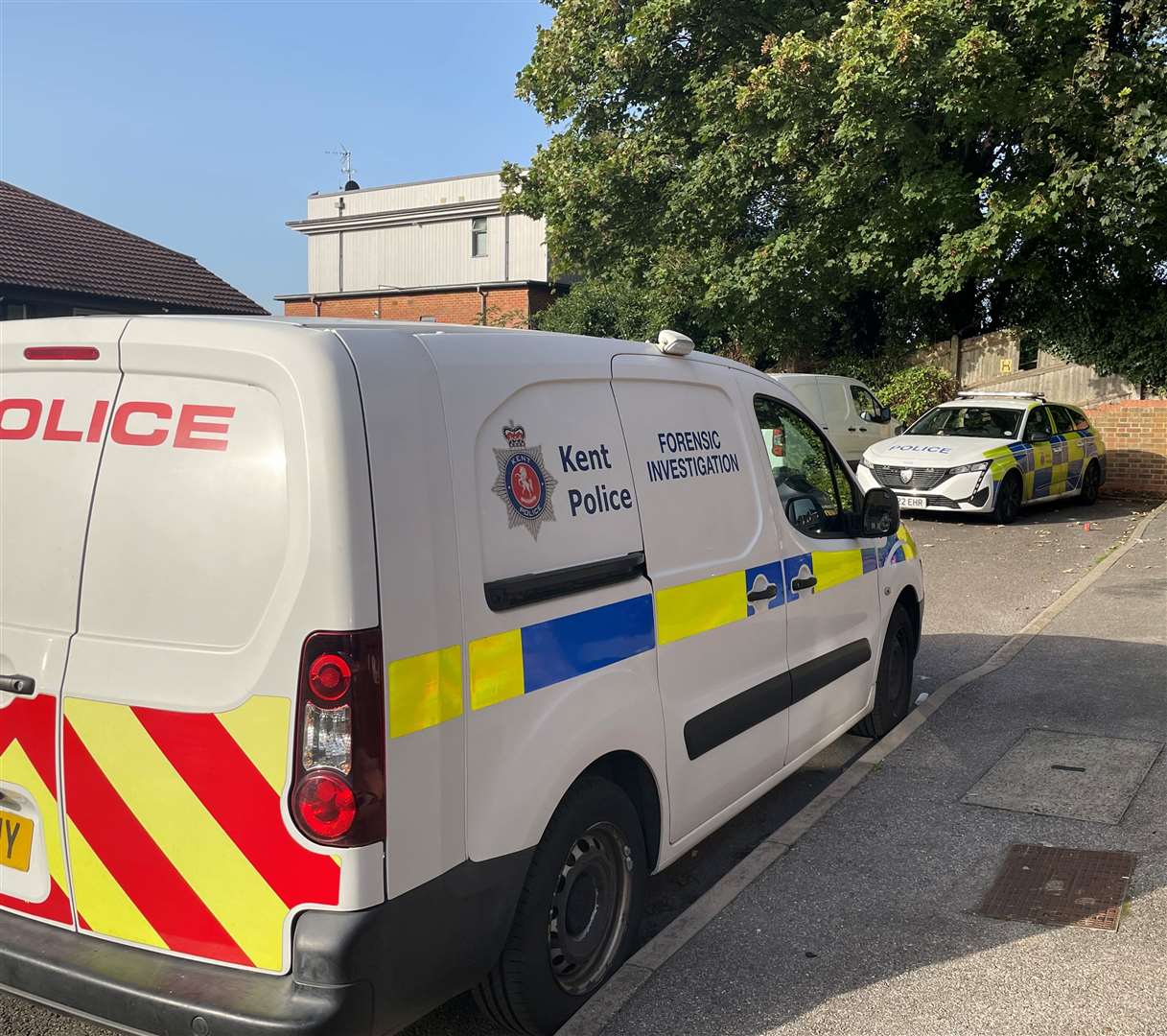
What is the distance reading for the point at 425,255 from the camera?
1667 inches

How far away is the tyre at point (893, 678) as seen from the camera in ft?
18.7

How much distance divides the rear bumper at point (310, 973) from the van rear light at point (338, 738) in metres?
0.20

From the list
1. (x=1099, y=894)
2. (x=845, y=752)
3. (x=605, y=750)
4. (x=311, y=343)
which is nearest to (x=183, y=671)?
(x=311, y=343)

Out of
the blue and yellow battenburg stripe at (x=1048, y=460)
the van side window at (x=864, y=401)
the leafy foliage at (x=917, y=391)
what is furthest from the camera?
the leafy foliage at (x=917, y=391)

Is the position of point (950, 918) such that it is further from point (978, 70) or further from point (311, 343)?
point (978, 70)

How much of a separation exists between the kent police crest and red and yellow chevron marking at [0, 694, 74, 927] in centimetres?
118

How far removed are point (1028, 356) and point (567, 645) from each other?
19.8 m

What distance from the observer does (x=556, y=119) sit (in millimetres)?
21000

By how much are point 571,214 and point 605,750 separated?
18.3 meters

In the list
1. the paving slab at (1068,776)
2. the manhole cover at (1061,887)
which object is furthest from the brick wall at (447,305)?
the manhole cover at (1061,887)

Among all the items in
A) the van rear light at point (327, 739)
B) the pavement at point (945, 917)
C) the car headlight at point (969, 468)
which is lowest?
the pavement at point (945, 917)

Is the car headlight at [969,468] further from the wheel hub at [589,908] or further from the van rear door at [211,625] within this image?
the van rear door at [211,625]

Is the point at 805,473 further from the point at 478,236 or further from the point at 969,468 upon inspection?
the point at 478,236

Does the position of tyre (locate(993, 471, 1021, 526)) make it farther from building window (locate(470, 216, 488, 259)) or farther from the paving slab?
building window (locate(470, 216, 488, 259))
